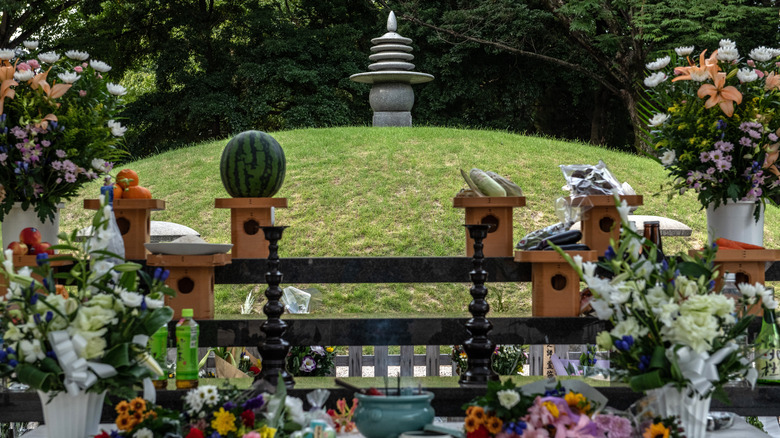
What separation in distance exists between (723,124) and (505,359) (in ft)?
8.54

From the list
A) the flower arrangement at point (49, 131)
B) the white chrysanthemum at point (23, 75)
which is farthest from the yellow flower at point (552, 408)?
the white chrysanthemum at point (23, 75)

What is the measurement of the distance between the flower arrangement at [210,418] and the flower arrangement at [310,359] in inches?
123

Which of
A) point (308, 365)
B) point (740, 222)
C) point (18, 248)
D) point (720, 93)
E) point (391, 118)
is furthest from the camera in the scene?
point (391, 118)

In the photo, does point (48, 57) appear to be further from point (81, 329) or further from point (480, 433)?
point (480, 433)

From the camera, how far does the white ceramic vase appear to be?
2019 mm

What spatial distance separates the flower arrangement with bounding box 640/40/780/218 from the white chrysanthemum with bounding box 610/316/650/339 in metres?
1.82

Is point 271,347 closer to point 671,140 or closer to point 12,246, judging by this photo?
point 12,246

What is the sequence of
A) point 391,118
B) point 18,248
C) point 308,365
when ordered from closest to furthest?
point 18,248 < point 308,365 < point 391,118

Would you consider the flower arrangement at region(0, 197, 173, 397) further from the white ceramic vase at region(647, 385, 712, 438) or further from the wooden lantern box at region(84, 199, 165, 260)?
the wooden lantern box at region(84, 199, 165, 260)

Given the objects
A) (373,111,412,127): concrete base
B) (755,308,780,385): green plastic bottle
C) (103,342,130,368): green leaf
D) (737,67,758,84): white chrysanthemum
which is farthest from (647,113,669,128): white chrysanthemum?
(373,111,412,127): concrete base

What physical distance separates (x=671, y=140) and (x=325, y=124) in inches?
622

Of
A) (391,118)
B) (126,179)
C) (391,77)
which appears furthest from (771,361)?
(391,118)

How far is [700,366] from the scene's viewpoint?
1.94m

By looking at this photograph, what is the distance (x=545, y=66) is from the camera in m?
20.5
